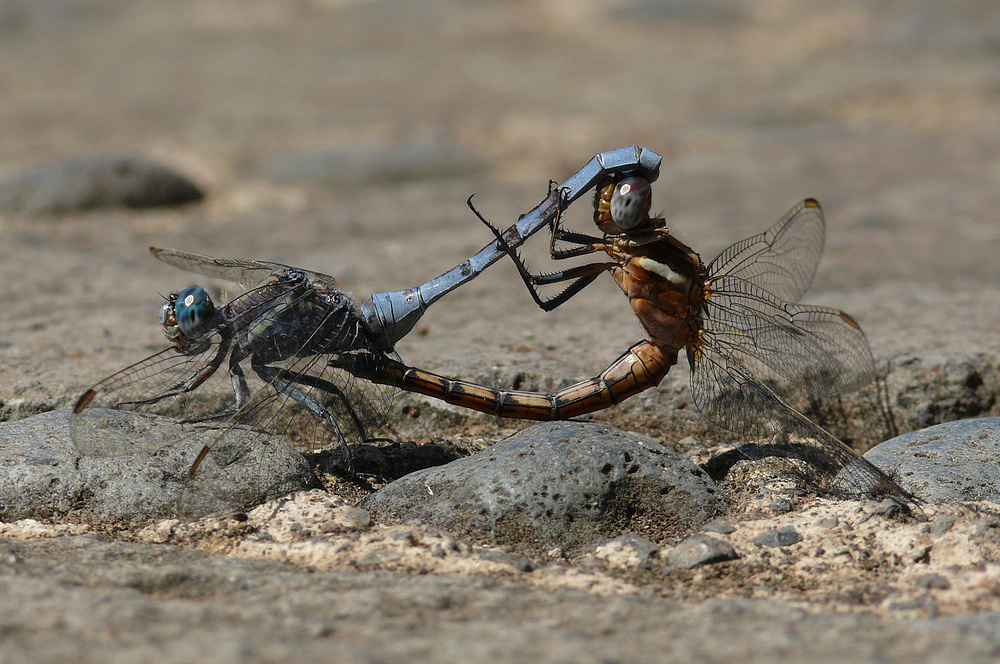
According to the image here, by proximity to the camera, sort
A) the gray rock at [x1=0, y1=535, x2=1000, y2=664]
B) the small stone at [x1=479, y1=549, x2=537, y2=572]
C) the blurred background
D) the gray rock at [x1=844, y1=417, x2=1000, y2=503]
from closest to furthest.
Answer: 1. the gray rock at [x1=0, y1=535, x2=1000, y2=664]
2. the small stone at [x1=479, y1=549, x2=537, y2=572]
3. the gray rock at [x1=844, y1=417, x2=1000, y2=503]
4. the blurred background

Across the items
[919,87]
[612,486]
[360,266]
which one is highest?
[919,87]

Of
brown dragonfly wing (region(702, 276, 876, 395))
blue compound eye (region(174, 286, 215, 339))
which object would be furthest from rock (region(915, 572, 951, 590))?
blue compound eye (region(174, 286, 215, 339))

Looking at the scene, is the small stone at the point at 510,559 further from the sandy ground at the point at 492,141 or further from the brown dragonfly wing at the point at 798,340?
the brown dragonfly wing at the point at 798,340

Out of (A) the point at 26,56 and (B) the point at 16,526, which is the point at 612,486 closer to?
(B) the point at 16,526

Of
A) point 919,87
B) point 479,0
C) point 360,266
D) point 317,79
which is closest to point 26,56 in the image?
point 317,79

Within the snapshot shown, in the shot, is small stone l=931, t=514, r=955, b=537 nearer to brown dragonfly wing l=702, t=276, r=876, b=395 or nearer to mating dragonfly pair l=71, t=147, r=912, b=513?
mating dragonfly pair l=71, t=147, r=912, b=513

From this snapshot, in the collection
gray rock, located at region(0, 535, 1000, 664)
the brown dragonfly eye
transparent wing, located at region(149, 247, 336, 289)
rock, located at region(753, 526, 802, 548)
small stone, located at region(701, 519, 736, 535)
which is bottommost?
gray rock, located at region(0, 535, 1000, 664)

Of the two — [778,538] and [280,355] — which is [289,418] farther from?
[778,538]
